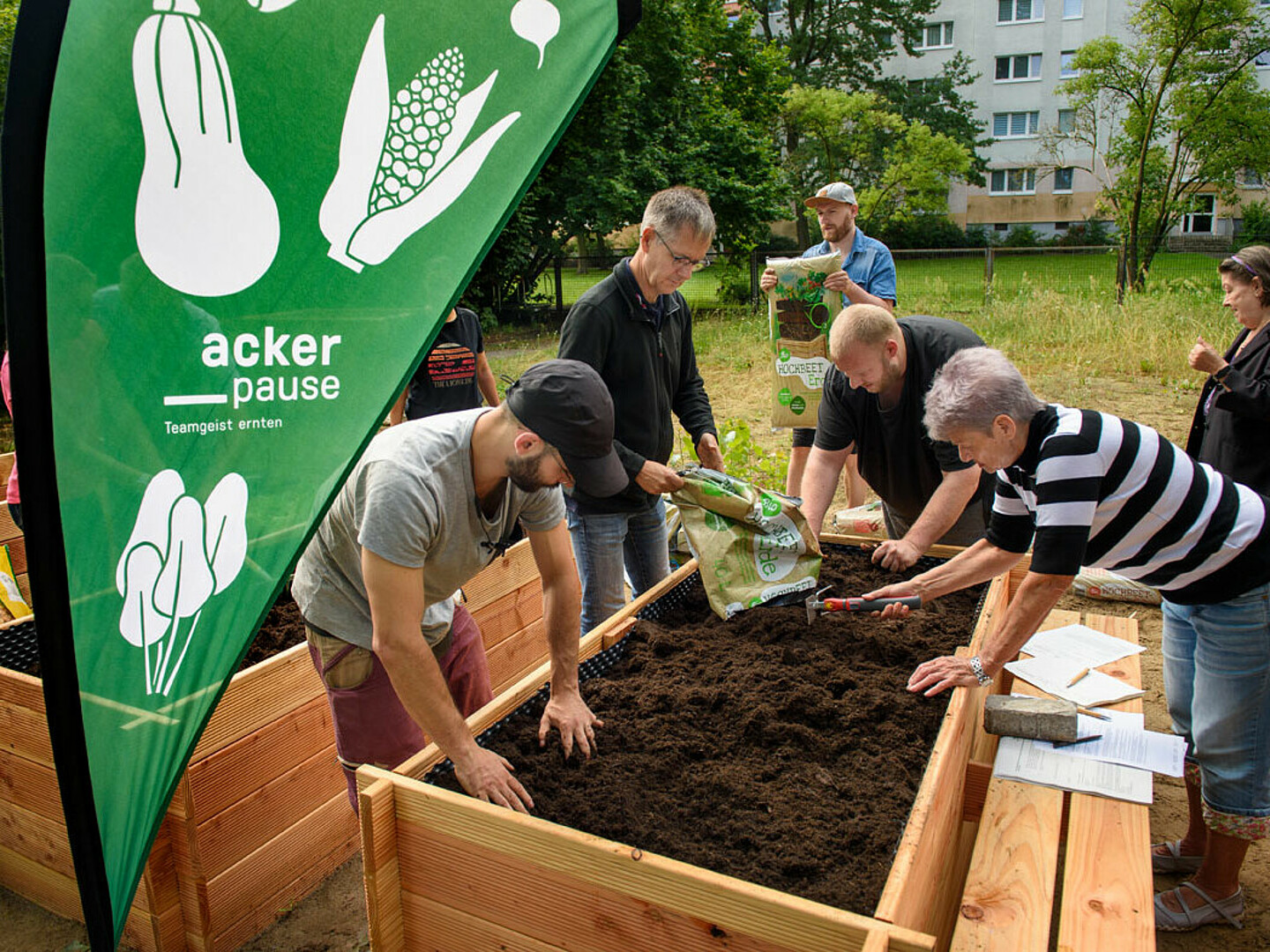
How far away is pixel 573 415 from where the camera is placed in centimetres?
174

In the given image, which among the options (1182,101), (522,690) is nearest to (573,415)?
(522,690)

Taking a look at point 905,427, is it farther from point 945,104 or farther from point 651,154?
point 945,104

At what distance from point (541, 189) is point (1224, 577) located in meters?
14.4

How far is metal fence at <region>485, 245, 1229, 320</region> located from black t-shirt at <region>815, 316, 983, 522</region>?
10.9 meters

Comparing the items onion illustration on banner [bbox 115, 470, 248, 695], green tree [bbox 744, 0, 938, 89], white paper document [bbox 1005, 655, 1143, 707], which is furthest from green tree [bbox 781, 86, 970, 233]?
onion illustration on banner [bbox 115, 470, 248, 695]

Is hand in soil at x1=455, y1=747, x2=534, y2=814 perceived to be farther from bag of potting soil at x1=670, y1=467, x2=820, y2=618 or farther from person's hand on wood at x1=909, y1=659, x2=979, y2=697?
bag of potting soil at x1=670, y1=467, x2=820, y2=618

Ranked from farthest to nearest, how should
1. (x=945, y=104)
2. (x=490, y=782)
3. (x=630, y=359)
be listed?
1. (x=945, y=104)
2. (x=630, y=359)
3. (x=490, y=782)

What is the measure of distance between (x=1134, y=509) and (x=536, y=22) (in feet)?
6.39

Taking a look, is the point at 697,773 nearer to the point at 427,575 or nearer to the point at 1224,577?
the point at 427,575

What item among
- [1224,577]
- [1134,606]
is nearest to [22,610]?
[1224,577]

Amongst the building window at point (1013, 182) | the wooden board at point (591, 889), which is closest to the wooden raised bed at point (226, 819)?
the wooden board at point (591, 889)

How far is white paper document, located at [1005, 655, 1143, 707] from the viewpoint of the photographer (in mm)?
2725

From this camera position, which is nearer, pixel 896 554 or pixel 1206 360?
pixel 896 554

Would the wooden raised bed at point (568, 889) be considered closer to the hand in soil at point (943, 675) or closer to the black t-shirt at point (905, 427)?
the hand in soil at point (943, 675)
